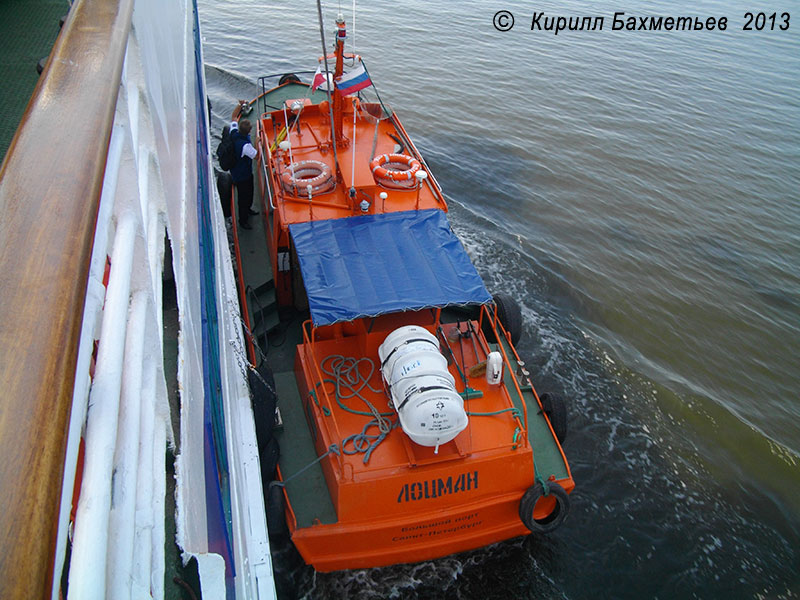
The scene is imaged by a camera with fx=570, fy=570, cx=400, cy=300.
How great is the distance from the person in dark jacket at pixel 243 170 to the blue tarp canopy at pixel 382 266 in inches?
94.8

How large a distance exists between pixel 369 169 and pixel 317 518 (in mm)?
4572

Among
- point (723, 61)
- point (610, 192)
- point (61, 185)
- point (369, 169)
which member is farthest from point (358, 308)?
point (723, 61)

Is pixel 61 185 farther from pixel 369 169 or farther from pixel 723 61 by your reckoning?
pixel 723 61

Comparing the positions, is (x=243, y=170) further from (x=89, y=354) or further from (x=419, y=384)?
(x=89, y=354)

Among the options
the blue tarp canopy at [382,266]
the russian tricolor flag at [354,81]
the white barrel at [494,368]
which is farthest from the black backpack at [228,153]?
the white barrel at [494,368]

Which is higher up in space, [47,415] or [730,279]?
[47,415]

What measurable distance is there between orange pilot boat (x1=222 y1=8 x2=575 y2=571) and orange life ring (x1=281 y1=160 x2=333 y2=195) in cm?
3

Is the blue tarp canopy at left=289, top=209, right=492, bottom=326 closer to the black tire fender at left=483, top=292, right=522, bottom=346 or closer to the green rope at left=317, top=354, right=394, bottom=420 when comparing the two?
the green rope at left=317, top=354, right=394, bottom=420

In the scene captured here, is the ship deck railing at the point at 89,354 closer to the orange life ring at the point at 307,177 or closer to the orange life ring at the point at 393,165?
the orange life ring at the point at 307,177

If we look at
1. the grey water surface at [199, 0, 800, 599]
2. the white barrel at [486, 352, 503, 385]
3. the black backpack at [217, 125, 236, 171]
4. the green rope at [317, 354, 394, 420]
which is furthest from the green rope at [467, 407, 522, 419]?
the black backpack at [217, 125, 236, 171]

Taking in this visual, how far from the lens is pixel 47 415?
0.66 metres

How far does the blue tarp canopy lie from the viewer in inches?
232

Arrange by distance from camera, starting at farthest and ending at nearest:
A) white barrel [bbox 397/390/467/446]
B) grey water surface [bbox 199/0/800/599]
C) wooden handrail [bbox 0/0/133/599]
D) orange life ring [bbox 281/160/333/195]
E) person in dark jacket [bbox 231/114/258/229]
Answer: person in dark jacket [bbox 231/114/258/229] → orange life ring [bbox 281/160/333/195] → grey water surface [bbox 199/0/800/599] → white barrel [bbox 397/390/467/446] → wooden handrail [bbox 0/0/133/599]

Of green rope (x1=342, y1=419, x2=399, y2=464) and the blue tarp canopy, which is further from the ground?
the blue tarp canopy
